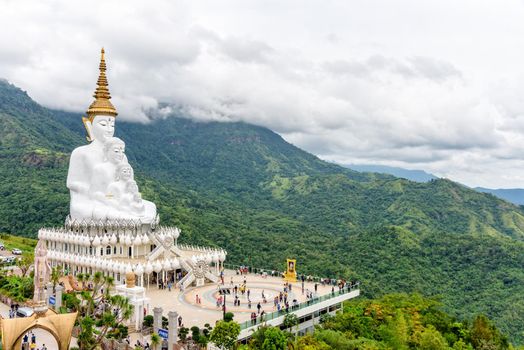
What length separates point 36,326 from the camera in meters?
20.7

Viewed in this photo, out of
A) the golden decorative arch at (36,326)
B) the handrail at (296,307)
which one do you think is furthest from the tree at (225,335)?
the golden decorative arch at (36,326)

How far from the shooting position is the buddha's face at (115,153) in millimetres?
54312

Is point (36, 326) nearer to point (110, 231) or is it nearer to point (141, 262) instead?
point (141, 262)

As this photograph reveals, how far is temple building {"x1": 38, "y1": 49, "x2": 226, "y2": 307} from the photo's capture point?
46531 millimetres

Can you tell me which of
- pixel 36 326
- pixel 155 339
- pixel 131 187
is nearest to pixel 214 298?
pixel 155 339

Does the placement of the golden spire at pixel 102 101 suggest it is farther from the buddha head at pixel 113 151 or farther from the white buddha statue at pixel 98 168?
the buddha head at pixel 113 151

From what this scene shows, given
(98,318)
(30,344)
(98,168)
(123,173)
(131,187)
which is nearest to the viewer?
(30,344)

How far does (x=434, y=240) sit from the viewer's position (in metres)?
88.6

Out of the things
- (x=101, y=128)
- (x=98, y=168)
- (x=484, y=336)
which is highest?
(x=101, y=128)

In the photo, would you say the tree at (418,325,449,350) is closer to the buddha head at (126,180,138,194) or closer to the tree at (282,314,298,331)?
the tree at (282,314,298,331)

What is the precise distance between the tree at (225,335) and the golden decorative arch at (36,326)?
9401 mm

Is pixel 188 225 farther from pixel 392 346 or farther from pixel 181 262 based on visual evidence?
pixel 392 346

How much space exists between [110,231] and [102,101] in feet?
49.5

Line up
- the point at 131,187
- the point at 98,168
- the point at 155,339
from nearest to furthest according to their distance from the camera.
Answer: the point at 155,339 → the point at 131,187 → the point at 98,168
